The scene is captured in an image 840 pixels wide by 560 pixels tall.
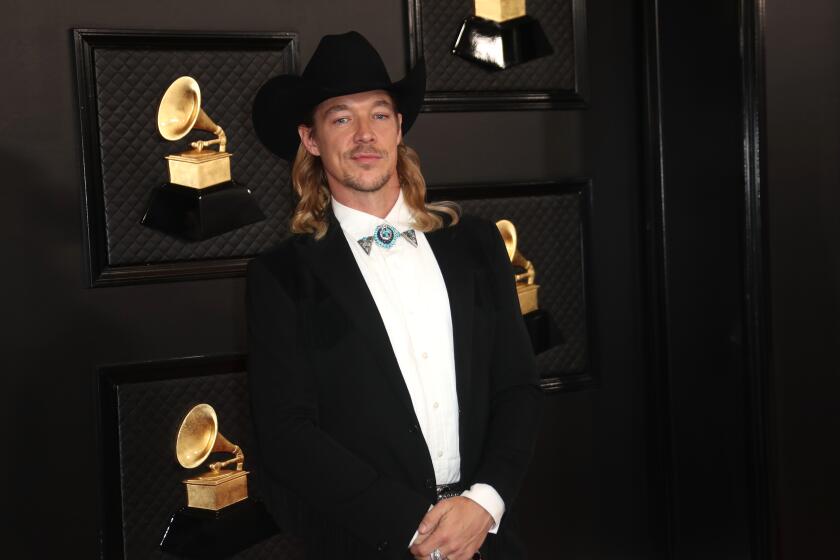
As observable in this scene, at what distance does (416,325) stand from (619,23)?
116 centimetres

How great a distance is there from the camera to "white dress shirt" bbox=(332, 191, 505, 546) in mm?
1847

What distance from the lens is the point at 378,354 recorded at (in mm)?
1802

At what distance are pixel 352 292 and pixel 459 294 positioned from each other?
19 cm

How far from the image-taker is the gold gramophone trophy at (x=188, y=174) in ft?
7.25

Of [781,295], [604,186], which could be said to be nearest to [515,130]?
[604,186]

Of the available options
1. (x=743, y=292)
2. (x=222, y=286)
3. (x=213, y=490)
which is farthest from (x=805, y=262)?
(x=213, y=490)

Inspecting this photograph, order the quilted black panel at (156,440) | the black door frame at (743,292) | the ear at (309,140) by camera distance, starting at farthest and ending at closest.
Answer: the black door frame at (743,292) < the quilted black panel at (156,440) < the ear at (309,140)

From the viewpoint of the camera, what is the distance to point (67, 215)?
84.7 inches

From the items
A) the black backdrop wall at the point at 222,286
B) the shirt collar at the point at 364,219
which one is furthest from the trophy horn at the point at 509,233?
the shirt collar at the point at 364,219

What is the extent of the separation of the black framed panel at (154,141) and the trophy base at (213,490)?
44 cm

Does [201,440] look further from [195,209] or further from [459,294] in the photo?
[459,294]

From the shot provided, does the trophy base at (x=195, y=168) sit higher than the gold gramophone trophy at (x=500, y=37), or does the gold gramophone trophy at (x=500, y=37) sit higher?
the gold gramophone trophy at (x=500, y=37)

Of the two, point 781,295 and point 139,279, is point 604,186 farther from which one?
point 139,279

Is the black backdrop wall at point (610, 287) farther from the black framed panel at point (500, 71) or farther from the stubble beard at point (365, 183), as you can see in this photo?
the stubble beard at point (365, 183)
